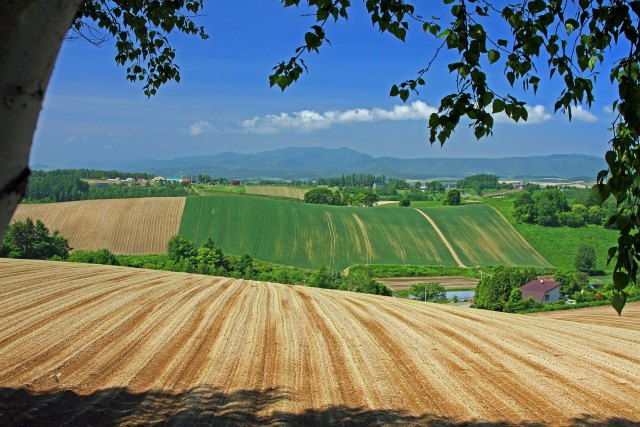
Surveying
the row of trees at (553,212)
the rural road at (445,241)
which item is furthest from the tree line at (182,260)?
the row of trees at (553,212)

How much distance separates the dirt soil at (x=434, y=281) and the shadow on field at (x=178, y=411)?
4633cm

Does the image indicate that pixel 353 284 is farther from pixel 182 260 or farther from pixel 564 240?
pixel 564 240

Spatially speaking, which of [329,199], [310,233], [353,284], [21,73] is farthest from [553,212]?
[21,73]

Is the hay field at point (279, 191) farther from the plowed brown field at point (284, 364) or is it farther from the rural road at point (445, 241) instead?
the plowed brown field at point (284, 364)

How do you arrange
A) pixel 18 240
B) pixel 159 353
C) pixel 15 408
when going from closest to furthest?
pixel 15 408 → pixel 159 353 → pixel 18 240

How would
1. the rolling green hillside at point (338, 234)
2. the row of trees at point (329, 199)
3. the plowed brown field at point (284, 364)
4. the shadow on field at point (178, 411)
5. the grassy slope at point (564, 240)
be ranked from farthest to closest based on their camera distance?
the row of trees at point (329, 199), the grassy slope at point (564, 240), the rolling green hillside at point (338, 234), the plowed brown field at point (284, 364), the shadow on field at point (178, 411)

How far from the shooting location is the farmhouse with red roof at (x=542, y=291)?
49094mm

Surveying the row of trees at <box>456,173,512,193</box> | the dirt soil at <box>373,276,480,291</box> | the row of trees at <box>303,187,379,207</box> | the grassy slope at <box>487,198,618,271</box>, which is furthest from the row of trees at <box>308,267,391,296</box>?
the row of trees at <box>456,173,512,193</box>

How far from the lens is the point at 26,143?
1.72 meters

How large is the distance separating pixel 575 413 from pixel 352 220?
70.3 m

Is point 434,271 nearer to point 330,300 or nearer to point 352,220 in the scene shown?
point 352,220

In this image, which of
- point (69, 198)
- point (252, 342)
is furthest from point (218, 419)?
point (69, 198)

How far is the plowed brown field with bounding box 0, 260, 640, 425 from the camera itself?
6.96 meters

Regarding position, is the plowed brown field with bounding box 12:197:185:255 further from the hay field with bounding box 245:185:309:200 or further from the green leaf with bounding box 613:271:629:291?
the green leaf with bounding box 613:271:629:291
